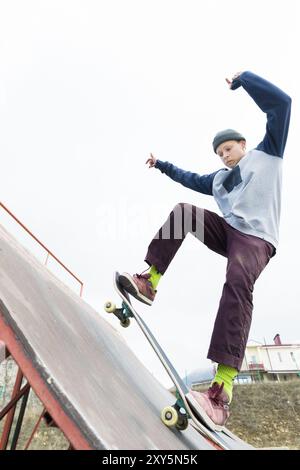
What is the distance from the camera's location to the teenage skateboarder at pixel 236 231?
1670 millimetres

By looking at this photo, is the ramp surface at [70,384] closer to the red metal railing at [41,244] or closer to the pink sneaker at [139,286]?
the pink sneaker at [139,286]

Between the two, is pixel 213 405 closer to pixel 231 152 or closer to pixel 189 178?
pixel 231 152

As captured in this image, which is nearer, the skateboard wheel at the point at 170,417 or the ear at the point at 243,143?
the skateboard wheel at the point at 170,417

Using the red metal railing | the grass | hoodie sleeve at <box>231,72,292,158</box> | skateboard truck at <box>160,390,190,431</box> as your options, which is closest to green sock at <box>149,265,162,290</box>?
skateboard truck at <box>160,390,190,431</box>

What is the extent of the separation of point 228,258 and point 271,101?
1.13m

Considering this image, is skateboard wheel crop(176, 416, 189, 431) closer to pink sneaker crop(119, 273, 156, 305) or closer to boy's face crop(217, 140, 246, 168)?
pink sneaker crop(119, 273, 156, 305)

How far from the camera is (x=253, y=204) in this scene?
2.23 meters

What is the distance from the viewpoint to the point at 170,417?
4.29 feet

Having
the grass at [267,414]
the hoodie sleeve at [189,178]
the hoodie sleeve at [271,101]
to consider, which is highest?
the hoodie sleeve at [271,101]

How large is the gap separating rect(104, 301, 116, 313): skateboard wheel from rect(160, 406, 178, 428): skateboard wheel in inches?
27.7

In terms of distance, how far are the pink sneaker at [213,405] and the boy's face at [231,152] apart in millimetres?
1735

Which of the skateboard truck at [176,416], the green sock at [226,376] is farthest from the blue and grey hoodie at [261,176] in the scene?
the skateboard truck at [176,416]

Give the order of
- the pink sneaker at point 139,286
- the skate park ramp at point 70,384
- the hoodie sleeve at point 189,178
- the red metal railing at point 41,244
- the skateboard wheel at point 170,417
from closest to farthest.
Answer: the skate park ramp at point 70,384
the skateboard wheel at point 170,417
the pink sneaker at point 139,286
the hoodie sleeve at point 189,178
the red metal railing at point 41,244
